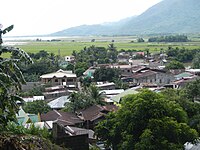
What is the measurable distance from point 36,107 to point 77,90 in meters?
8.85

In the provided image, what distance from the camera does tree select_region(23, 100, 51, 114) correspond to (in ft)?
76.2

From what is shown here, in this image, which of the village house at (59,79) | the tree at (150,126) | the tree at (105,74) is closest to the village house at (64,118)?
the tree at (150,126)

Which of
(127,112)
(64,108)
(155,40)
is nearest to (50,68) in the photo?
(64,108)

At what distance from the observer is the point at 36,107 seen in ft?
78.9

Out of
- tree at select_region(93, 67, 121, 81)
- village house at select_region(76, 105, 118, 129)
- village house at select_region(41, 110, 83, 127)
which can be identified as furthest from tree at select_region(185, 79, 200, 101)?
tree at select_region(93, 67, 121, 81)

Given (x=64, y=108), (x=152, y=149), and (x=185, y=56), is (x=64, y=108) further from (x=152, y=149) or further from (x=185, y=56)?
(x=185, y=56)

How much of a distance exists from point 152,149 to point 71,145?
2.78m

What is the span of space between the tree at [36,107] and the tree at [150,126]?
9824mm

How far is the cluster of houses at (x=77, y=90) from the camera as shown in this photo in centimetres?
1229

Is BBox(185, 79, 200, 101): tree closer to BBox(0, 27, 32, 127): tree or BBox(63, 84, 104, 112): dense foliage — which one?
BBox(63, 84, 104, 112): dense foliage

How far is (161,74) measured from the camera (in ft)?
133

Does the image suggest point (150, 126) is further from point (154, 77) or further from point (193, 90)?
point (154, 77)

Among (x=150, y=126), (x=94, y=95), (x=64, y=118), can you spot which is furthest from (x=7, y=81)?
(x=94, y=95)

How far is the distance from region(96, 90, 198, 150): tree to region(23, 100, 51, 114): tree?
9.82m
